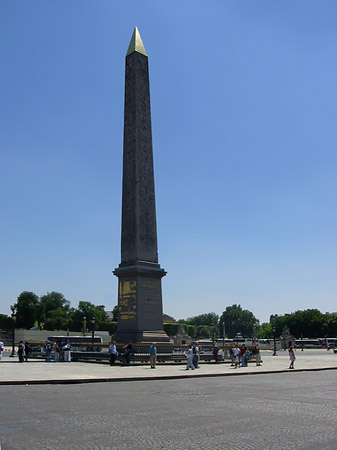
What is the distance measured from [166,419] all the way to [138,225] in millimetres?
23165

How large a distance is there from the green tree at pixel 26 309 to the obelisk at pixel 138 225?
289 feet

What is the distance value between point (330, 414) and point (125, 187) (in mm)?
24838

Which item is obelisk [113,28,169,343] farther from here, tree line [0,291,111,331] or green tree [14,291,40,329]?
green tree [14,291,40,329]

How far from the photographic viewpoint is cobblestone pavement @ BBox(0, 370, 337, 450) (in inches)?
284

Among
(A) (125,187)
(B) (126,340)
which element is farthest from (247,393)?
(A) (125,187)

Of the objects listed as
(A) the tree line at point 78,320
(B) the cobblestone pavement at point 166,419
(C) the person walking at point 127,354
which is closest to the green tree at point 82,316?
(A) the tree line at point 78,320

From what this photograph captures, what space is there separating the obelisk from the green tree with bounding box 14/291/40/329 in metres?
88.2

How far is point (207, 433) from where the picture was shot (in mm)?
7949

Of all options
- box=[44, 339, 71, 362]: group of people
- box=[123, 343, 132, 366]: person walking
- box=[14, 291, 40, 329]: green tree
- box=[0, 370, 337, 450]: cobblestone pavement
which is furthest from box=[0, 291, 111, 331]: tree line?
box=[0, 370, 337, 450]: cobblestone pavement

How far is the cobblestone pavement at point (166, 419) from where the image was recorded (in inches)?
284

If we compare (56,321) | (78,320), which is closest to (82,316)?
(78,320)

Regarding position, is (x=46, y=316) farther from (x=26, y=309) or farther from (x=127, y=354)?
(x=127, y=354)

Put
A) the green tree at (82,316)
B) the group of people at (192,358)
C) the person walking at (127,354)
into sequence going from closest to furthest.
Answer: the group of people at (192,358), the person walking at (127,354), the green tree at (82,316)

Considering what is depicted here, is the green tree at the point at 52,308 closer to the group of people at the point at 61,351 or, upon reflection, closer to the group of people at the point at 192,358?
the group of people at the point at 61,351
